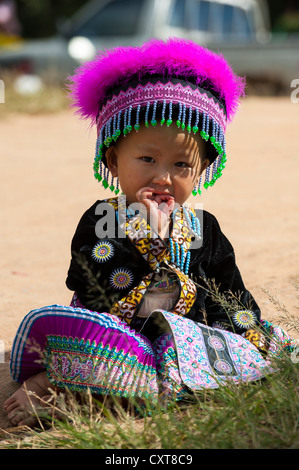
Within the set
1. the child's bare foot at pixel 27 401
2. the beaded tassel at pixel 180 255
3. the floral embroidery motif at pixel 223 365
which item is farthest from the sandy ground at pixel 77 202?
the floral embroidery motif at pixel 223 365

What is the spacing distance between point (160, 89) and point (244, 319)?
1022mm

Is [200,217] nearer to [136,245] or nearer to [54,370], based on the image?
[136,245]

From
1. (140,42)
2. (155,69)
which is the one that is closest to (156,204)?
(155,69)

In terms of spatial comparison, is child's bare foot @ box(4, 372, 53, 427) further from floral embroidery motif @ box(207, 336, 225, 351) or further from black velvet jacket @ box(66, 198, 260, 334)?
floral embroidery motif @ box(207, 336, 225, 351)

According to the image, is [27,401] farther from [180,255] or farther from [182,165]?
[182,165]

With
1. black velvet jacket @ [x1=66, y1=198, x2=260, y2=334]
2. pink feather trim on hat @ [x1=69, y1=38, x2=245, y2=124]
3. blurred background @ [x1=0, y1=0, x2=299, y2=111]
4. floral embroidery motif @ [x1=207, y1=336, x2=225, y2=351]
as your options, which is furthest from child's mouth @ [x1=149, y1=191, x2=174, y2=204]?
blurred background @ [x1=0, y1=0, x2=299, y2=111]

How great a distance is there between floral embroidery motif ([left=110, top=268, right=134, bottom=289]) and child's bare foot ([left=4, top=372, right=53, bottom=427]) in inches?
17.9

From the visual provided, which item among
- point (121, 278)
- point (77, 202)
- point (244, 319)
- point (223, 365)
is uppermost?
point (77, 202)

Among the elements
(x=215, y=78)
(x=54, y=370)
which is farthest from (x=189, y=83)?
(x=54, y=370)

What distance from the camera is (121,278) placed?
263 cm

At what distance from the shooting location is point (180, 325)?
2535 mm

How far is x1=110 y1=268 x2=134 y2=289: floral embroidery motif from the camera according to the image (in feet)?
8.63

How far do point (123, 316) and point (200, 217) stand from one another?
0.61 meters

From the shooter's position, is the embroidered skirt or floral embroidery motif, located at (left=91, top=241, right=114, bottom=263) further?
floral embroidery motif, located at (left=91, top=241, right=114, bottom=263)
